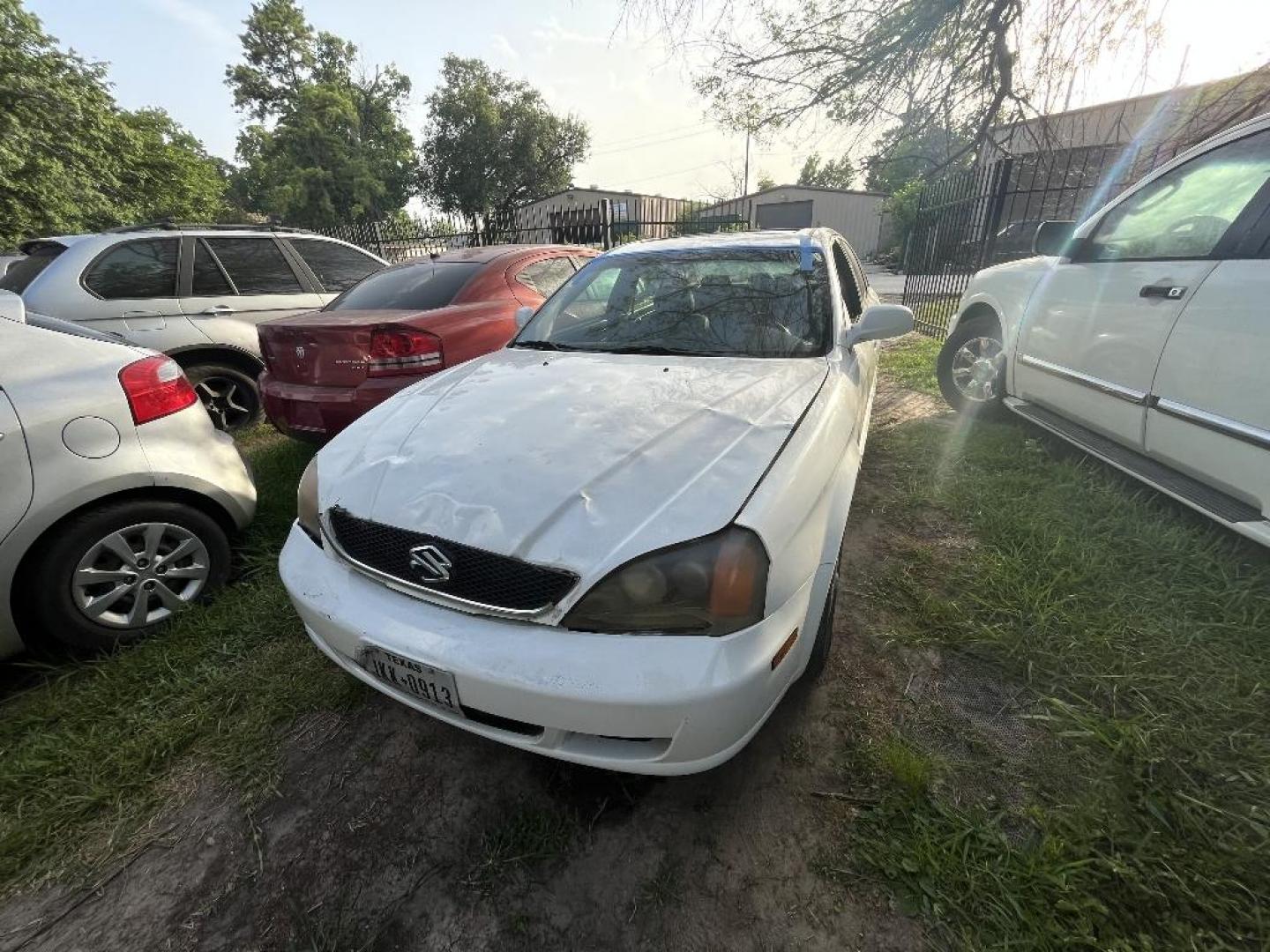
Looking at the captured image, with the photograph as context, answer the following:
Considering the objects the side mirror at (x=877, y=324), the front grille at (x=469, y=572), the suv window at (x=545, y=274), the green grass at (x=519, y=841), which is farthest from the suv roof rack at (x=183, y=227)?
the green grass at (x=519, y=841)

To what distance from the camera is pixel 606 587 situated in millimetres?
1301

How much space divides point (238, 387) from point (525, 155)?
119ft

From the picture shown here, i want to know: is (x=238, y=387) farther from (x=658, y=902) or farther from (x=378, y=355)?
(x=658, y=902)

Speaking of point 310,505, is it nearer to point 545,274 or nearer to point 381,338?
point 381,338

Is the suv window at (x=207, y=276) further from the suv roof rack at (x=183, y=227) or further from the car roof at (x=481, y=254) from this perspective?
the car roof at (x=481, y=254)

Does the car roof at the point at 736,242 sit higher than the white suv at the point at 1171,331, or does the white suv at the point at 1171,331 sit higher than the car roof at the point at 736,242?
the car roof at the point at 736,242

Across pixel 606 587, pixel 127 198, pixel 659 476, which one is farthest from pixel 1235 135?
pixel 127 198

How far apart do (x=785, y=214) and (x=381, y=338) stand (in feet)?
98.3

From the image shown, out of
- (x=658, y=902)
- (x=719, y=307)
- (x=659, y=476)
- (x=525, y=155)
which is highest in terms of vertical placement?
(x=525, y=155)

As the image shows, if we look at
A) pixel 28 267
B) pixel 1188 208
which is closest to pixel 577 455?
pixel 1188 208

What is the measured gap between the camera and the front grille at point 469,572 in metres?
1.35

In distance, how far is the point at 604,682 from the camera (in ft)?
4.07

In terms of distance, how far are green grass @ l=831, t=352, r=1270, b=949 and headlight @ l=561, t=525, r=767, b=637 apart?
2.50ft

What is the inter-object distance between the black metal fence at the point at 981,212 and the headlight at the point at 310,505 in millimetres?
6693
